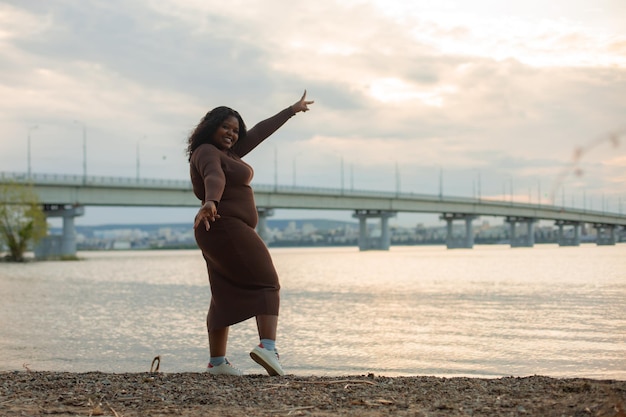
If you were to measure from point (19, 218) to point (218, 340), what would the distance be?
195 feet

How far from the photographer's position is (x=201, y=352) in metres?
10.5

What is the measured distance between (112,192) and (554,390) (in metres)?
68.0

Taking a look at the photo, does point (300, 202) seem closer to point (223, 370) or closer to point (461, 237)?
point (461, 237)

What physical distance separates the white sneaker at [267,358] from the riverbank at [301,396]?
90mm

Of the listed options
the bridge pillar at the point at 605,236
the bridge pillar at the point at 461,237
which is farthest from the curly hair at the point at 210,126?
the bridge pillar at the point at 605,236

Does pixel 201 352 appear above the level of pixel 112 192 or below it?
below

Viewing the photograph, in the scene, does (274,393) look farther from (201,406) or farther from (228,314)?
(228,314)

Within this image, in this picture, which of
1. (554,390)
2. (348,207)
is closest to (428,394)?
(554,390)

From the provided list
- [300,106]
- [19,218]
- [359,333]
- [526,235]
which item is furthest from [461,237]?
[300,106]

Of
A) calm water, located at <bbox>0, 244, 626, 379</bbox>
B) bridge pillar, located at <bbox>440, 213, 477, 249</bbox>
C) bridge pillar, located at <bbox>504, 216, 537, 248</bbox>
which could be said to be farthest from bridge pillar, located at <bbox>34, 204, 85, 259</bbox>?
bridge pillar, located at <bbox>504, 216, 537, 248</bbox>

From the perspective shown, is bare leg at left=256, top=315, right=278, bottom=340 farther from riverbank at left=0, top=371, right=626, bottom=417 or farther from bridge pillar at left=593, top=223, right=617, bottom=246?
bridge pillar at left=593, top=223, right=617, bottom=246

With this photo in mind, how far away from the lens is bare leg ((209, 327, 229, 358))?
22.2 ft

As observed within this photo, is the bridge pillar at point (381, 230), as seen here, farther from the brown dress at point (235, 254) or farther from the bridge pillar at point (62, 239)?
the brown dress at point (235, 254)

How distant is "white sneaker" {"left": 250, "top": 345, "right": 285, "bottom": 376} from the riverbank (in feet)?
0.30
